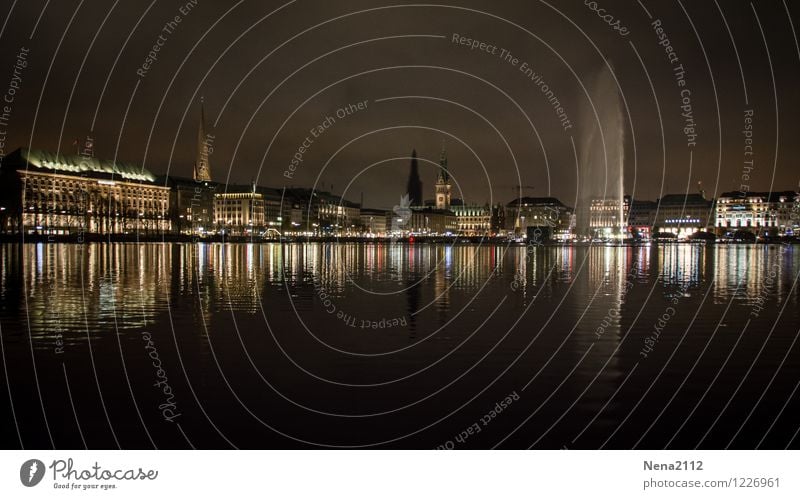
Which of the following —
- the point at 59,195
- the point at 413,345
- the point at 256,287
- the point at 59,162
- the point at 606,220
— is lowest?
the point at 413,345

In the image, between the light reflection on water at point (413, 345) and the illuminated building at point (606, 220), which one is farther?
the illuminated building at point (606, 220)

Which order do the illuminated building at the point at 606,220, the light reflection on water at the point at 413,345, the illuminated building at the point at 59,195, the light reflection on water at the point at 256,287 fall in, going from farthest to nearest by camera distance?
the illuminated building at the point at 606,220 → the illuminated building at the point at 59,195 → the light reflection on water at the point at 256,287 → the light reflection on water at the point at 413,345

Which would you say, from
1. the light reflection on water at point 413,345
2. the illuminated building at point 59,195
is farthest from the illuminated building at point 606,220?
the light reflection on water at point 413,345

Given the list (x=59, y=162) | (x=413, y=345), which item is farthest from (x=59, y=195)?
(x=413, y=345)

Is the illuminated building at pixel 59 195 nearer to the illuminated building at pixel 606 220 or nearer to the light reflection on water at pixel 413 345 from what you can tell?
the illuminated building at pixel 606 220

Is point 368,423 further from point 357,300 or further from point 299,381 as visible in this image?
point 357,300

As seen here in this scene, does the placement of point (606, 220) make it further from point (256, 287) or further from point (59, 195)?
point (256, 287)

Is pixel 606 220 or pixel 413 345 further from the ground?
pixel 606 220

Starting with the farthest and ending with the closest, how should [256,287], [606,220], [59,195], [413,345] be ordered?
[59,195], [606,220], [256,287], [413,345]

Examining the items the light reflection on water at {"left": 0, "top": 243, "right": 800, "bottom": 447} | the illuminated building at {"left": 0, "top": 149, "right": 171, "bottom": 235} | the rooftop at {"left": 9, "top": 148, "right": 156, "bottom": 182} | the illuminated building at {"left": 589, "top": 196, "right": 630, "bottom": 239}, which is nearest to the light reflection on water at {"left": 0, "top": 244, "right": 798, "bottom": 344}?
the light reflection on water at {"left": 0, "top": 243, "right": 800, "bottom": 447}

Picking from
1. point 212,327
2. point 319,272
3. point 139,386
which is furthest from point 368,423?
point 319,272

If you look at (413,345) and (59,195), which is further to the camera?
(59,195)

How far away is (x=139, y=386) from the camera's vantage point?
12805mm

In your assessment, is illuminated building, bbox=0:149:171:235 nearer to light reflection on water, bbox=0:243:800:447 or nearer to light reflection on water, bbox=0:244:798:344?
light reflection on water, bbox=0:244:798:344
